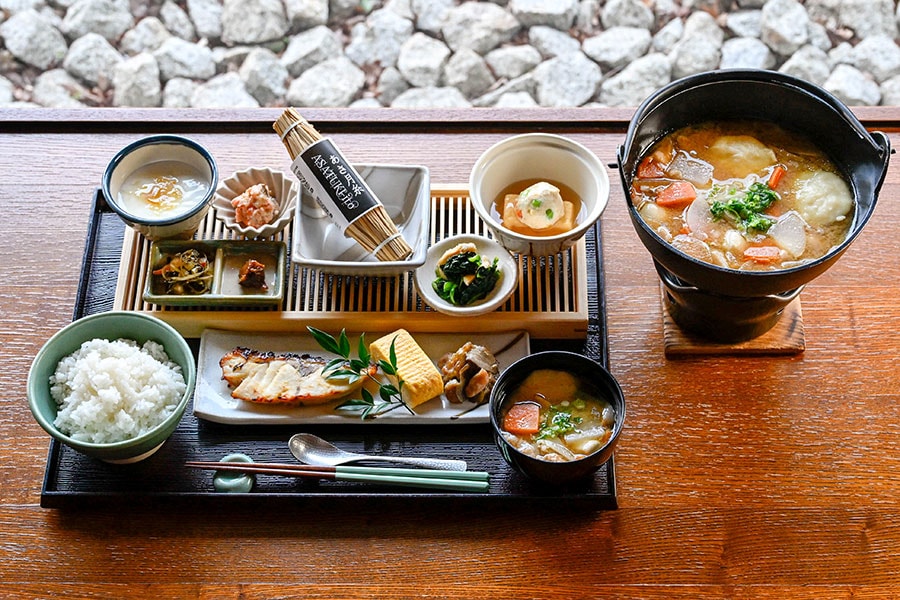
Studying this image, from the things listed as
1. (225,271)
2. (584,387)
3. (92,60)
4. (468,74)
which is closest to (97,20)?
(92,60)

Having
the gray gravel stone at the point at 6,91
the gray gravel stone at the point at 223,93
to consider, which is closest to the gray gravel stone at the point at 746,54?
the gray gravel stone at the point at 223,93

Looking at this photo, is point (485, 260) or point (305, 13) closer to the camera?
point (485, 260)

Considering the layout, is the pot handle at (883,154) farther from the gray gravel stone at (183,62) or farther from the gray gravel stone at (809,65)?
the gray gravel stone at (183,62)

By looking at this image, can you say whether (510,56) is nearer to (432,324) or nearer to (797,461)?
(432,324)

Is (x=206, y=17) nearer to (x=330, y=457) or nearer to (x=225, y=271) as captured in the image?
(x=225, y=271)

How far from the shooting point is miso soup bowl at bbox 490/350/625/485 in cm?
165

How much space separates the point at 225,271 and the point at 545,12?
1869mm

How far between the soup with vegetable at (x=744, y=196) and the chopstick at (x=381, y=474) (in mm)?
647

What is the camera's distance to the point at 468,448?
1829mm

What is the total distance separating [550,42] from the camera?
3318mm

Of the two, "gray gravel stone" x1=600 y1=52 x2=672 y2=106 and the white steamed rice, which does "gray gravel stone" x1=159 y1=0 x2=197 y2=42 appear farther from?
the white steamed rice

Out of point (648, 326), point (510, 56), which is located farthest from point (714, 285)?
point (510, 56)

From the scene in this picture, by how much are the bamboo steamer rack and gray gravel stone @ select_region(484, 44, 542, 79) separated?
4.75 feet

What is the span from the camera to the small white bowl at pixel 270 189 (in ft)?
6.70
